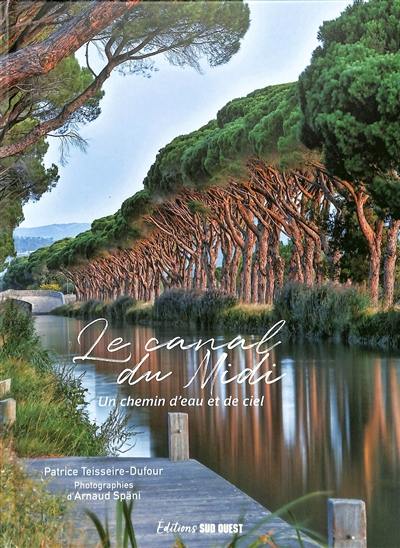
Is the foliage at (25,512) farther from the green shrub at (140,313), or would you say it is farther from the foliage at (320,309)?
the green shrub at (140,313)

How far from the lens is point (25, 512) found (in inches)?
209

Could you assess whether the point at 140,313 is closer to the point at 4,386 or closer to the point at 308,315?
the point at 308,315

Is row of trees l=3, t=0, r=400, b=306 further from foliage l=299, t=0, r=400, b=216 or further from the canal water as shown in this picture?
the canal water

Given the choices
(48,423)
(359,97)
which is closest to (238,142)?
(359,97)

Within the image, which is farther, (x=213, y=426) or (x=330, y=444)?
(x=213, y=426)

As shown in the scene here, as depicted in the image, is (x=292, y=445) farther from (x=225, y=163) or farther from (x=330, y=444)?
(x=225, y=163)

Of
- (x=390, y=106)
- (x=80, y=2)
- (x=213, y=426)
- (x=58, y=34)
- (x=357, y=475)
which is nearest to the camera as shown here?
(x=58, y=34)

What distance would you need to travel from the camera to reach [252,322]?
109 feet

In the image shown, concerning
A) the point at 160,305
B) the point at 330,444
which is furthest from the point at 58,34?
the point at 160,305

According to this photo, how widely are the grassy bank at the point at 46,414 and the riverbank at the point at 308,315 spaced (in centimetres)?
1201

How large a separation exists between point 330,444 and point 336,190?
66.5 ft

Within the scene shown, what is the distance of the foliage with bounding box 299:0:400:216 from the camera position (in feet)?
64.2

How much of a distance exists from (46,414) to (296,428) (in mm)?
4251

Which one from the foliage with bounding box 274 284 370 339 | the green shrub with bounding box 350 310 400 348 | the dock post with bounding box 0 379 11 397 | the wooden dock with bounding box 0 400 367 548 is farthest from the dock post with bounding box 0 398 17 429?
the foliage with bounding box 274 284 370 339
